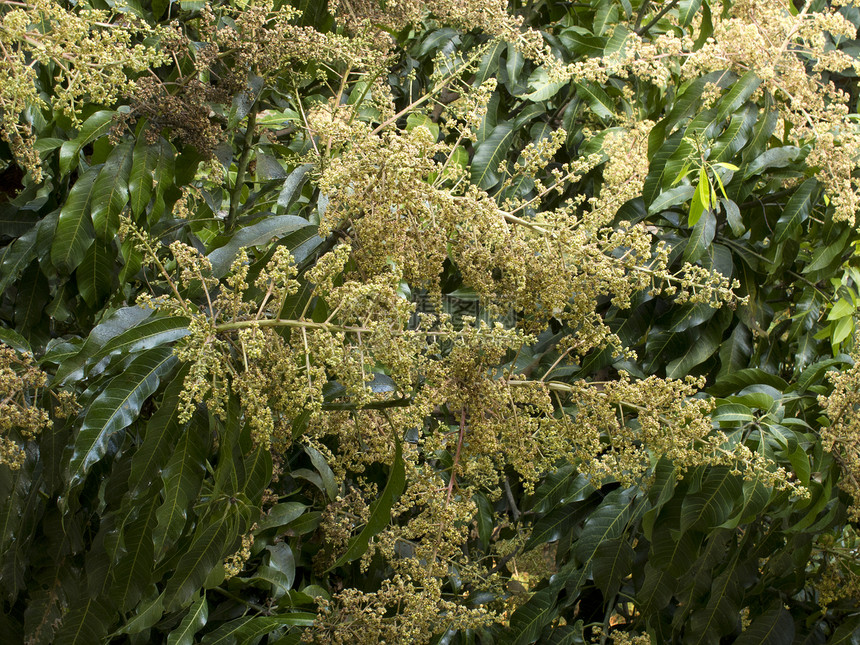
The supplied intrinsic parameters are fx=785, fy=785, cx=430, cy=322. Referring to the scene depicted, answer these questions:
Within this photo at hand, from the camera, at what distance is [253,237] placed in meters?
1.38

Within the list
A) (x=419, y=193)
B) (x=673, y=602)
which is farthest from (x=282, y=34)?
(x=673, y=602)

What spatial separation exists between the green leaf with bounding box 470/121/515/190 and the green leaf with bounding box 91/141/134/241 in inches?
34.8

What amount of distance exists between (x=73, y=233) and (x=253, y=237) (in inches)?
19.7

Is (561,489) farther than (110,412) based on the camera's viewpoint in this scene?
Yes

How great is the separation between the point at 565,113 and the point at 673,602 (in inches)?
55.8

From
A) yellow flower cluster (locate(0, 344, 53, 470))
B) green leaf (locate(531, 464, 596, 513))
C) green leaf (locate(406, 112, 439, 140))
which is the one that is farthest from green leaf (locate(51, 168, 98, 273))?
green leaf (locate(531, 464, 596, 513))

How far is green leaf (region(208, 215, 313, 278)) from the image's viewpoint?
1355 millimetres

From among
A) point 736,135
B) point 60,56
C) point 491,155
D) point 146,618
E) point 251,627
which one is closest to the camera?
point 60,56

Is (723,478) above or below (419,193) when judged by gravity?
below

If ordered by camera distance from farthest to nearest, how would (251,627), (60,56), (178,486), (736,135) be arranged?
(736,135) → (251,627) → (60,56) → (178,486)

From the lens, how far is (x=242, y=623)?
5.28 feet

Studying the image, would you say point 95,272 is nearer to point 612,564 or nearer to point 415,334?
point 415,334

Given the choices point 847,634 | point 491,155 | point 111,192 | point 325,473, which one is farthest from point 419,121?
point 847,634

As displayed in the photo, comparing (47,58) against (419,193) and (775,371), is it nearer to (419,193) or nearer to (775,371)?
(419,193)
